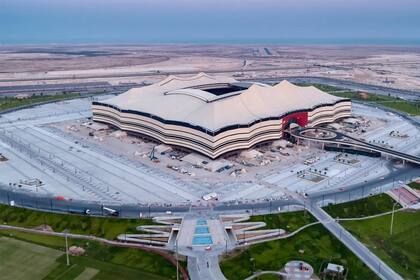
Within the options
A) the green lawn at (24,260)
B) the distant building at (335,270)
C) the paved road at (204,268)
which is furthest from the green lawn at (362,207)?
the green lawn at (24,260)

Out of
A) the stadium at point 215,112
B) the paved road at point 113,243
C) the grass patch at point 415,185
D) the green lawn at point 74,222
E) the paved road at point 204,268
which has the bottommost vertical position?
the paved road at point 204,268

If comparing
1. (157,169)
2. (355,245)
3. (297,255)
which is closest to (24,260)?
(297,255)

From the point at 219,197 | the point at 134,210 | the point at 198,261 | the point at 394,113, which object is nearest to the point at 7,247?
the point at 134,210

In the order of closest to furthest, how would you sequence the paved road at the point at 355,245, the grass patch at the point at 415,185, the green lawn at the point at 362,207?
the paved road at the point at 355,245, the green lawn at the point at 362,207, the grass patch at the point at 415,185

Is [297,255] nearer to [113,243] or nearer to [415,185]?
[113,243]

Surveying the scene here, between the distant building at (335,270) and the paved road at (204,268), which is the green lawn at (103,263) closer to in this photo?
the paved road at (204,268)

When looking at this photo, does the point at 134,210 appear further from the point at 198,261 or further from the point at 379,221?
the point at 379,221

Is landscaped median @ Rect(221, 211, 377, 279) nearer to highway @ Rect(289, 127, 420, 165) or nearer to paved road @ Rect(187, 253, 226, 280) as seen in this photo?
paved road @ Rect(187, 253, 226, 280)
